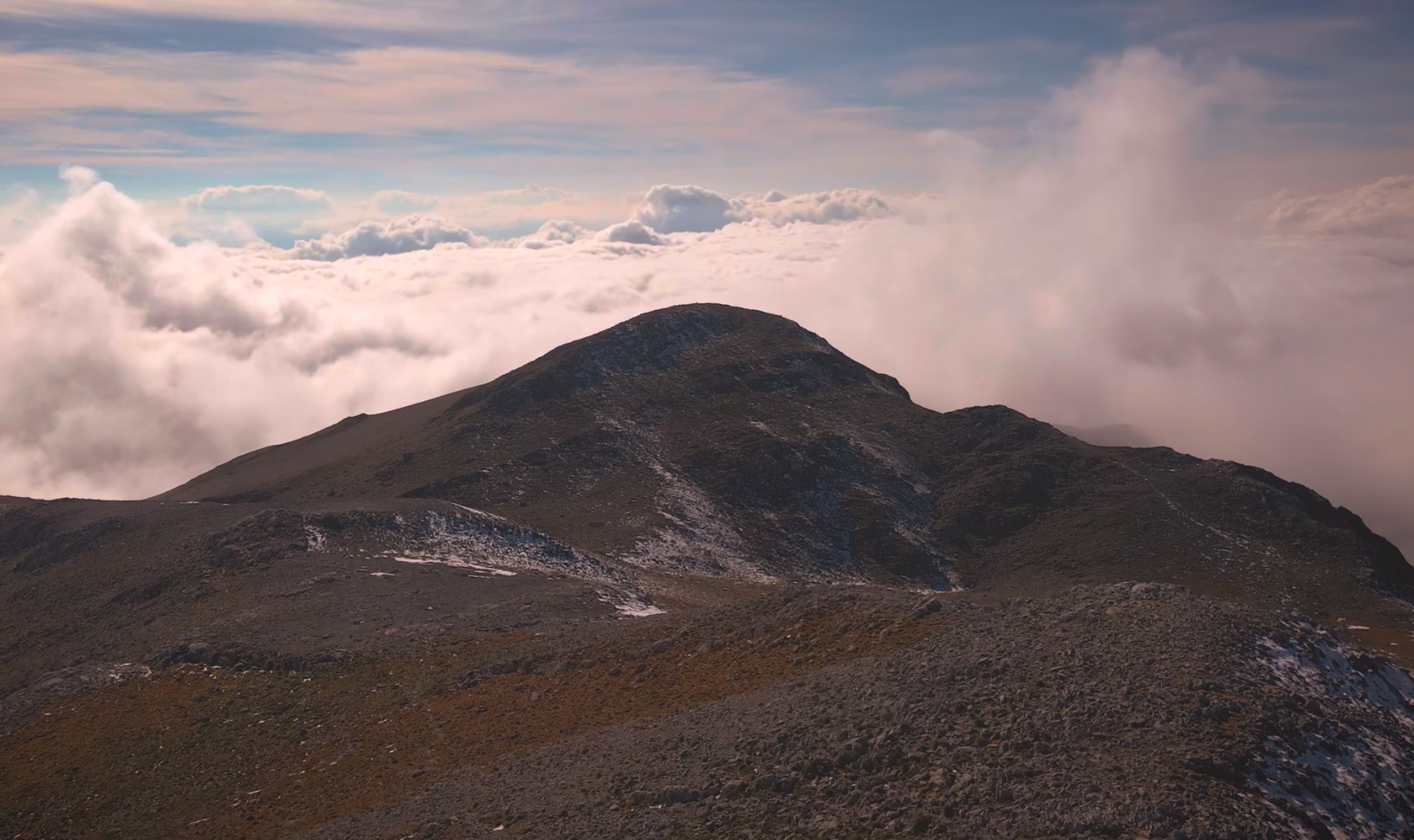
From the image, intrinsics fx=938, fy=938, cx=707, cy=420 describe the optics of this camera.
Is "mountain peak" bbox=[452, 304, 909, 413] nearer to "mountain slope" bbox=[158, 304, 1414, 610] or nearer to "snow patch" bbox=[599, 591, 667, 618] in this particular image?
"mountain slope" bbox=[158, 304, 1414, 610]

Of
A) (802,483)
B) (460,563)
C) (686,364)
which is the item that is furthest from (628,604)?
(686,364)

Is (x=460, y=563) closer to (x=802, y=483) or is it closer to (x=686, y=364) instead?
(x=802, y=483)

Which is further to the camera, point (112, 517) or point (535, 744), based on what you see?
point (112, 517)

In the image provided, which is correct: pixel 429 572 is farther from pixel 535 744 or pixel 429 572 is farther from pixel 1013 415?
pixel 1013 415

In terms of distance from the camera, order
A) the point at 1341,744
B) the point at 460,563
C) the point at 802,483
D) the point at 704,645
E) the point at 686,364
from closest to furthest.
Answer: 1. the point at 1341,744
2. the point at 704,645
3. the point at 460,563
4. the point at 802,483
5. the point at 686,364

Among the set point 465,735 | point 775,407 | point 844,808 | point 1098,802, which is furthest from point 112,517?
point 1098,802

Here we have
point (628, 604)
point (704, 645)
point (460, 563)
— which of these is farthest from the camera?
point (460, 563)

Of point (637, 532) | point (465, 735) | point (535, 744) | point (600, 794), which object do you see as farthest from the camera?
point (637, 532)

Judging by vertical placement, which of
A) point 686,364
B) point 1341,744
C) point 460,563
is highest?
point 686,364
